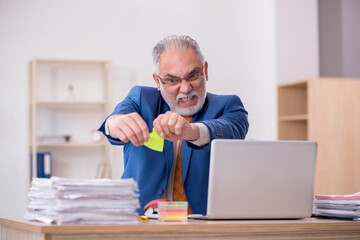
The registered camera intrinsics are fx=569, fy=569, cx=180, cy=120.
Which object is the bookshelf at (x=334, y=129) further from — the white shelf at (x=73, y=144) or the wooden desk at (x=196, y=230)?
the wooden desk at (x=196, y=230)

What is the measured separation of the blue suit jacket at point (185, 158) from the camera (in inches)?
91.4

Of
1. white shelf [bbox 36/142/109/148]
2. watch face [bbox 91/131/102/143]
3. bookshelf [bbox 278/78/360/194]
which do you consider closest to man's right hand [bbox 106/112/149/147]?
white shelf [bbox 36/142/109/148]

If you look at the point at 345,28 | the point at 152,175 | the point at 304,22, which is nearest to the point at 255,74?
the point at 304,22

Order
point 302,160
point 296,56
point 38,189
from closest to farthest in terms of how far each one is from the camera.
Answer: point 38,189 < point 302,160 < point 296,56

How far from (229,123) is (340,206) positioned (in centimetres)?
59

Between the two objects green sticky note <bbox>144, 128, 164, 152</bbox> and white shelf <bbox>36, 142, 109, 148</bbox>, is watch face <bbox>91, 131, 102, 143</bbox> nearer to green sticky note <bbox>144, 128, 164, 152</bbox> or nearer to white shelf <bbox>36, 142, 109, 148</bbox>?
white shelf <bbox>36, 142, 109, 148</bbox>

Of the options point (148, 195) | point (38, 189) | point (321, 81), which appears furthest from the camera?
point (321, 81)

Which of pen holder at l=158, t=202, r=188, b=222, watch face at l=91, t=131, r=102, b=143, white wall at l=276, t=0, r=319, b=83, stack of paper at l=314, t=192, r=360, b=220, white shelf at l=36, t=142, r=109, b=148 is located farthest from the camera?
white wall at l=276, t=0, r=319, b=83

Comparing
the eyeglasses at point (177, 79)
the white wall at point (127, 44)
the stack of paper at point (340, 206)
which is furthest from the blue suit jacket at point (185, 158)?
the white wall at point (127, 44)

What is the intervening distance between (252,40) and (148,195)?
4092 mm

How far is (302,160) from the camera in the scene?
185 cm

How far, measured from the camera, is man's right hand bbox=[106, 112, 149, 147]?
1.82 metres

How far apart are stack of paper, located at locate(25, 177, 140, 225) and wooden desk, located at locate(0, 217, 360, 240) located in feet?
0.20

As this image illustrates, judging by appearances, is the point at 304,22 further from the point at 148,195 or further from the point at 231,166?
the point at 231,166
